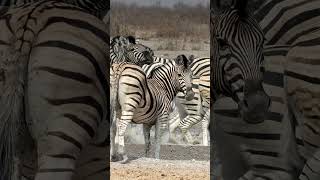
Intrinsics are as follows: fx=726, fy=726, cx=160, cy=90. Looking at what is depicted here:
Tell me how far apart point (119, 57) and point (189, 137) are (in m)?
1.79

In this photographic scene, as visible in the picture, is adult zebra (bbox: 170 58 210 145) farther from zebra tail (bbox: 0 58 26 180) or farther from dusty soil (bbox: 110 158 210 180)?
zebra tail (bbox: 0 58 26 180)

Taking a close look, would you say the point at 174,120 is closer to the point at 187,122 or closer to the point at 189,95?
the point at 187,122

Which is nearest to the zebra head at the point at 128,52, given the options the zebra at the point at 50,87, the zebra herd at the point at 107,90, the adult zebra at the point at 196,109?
the adult zebra at the point at 196,109

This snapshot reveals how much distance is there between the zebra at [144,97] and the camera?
9719 millimetres

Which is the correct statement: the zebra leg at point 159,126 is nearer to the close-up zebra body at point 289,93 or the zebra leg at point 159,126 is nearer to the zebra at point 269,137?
the zebra at point 269,137

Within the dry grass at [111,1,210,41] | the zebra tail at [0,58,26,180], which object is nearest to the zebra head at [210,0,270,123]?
the zebra tail at [0,58,26,180]

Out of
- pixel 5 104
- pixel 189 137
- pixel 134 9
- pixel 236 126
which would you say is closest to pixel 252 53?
pixel 236 126

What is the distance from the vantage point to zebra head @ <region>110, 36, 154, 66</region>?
12.3 metres

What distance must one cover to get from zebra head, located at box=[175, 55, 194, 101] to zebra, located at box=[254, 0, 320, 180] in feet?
26.6

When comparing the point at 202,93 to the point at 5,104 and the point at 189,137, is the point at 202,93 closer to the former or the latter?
the point at 189,137

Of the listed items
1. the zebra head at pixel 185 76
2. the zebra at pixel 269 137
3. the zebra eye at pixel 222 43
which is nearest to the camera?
the zebra at pixel 269 137

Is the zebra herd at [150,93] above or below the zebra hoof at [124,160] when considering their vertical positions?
above

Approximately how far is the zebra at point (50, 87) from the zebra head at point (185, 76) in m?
8.25

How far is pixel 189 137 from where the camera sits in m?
11.9
